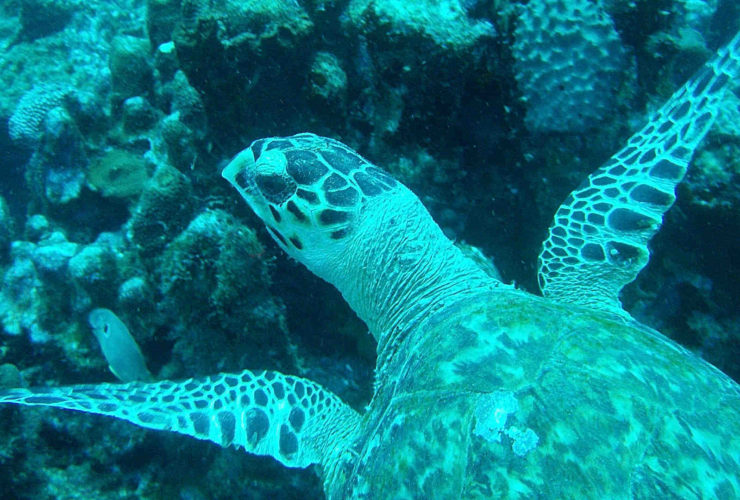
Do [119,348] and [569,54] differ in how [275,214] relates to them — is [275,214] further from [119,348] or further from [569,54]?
[569,54]

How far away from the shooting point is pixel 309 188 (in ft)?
7.73

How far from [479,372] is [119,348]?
7.74 feet

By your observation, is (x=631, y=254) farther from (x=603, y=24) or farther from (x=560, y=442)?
(x=560, y=442)

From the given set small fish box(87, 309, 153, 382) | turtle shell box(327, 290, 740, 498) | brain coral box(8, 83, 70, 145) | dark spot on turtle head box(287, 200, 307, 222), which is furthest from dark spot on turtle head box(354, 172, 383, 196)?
brain coral box(8, 83, 70, 145)

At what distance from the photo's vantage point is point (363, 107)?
9.82 feet

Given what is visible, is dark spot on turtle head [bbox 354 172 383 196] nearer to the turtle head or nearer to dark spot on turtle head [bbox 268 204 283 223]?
the turtle head

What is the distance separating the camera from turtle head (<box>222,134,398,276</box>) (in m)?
2.36

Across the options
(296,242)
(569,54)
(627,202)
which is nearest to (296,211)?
(296,242)

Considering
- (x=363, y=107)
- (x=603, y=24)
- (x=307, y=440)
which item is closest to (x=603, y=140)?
(x=603, y=24)

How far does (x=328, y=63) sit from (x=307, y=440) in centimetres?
243

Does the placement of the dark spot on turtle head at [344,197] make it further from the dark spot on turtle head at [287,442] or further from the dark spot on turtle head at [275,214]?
the dark spot on turtle head at [287,442]

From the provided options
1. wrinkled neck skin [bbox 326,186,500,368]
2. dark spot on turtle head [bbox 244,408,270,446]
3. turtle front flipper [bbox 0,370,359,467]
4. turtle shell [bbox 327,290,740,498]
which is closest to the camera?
turtle shell [bbox 327,290,740,498]

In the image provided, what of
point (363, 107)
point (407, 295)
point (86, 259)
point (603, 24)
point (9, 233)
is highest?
point (603, 24)

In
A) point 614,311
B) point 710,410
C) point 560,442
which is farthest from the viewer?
point 614,311
